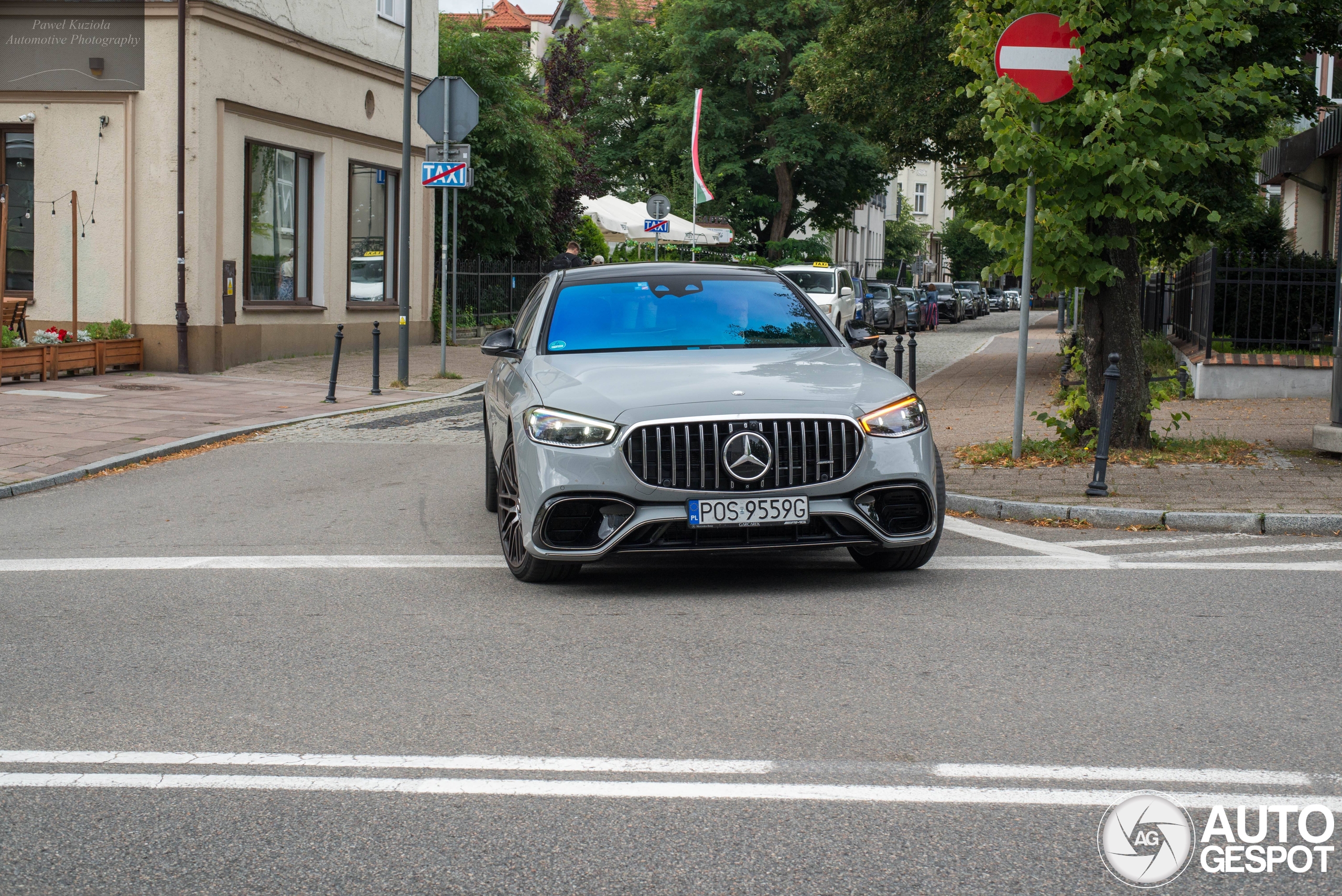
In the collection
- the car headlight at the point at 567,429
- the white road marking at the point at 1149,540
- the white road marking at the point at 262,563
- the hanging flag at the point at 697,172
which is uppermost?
the hanging flag at the point at 697,172

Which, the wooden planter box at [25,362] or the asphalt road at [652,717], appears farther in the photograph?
the wooden planter box at [25,362]

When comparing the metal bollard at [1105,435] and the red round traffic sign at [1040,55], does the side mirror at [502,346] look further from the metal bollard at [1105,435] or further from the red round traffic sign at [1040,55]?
the red round traffic sign at [1040,55]

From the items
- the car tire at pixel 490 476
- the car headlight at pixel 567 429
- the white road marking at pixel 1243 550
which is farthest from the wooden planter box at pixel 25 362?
the white road marking at pixel 1243 550

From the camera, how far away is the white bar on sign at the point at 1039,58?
1027 cm

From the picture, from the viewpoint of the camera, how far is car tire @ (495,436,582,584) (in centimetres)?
715

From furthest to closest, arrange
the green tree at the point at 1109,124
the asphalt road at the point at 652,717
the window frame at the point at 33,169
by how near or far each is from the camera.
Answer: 1. the window frame at the point at 33,169
2. the green tree at the point at 1109,124
3. the asphalt road at the point at 652,717

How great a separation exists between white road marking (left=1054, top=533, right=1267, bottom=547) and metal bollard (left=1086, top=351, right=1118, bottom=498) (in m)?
0.81

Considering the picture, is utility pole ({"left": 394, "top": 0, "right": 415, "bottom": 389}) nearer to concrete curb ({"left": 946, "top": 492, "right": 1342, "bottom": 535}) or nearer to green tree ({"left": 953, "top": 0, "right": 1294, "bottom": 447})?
green tree ({"left": 953, "top": 0, "right": 1294, "bottom": 447})

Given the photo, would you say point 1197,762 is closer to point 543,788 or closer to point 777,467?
point 543,788

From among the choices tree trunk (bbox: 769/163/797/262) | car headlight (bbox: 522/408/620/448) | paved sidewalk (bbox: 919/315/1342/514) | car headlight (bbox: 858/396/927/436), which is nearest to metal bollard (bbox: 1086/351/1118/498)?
paved sidewalk (bbox: 919/315/1342/514)

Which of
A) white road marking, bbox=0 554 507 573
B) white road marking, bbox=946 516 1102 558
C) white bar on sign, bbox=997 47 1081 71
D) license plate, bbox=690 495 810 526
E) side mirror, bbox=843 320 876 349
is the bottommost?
white road marking, bbox=0 554 507 573

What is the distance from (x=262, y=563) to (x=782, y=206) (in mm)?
47615

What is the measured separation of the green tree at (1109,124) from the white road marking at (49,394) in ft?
34.8

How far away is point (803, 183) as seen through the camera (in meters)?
54.5
